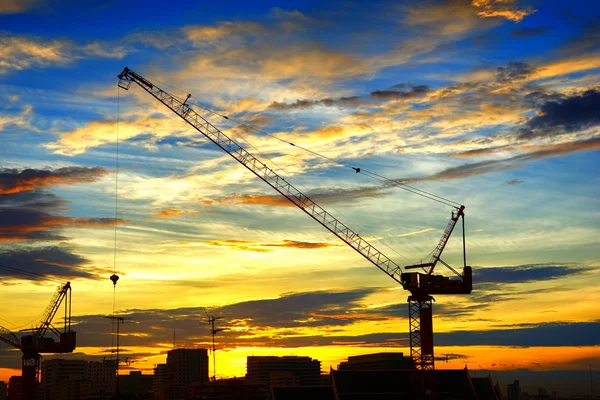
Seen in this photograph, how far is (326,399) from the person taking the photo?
199375 millimetres

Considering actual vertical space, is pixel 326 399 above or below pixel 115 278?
below

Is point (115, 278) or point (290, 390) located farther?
point (290, 390)

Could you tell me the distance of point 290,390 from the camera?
19738cm

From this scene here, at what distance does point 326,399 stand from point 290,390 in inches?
396

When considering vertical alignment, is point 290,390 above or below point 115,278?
below

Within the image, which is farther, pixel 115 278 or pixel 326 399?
pixel 326 399

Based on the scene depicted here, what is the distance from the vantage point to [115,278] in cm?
16650

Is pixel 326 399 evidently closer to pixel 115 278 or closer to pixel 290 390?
pixel 290 390

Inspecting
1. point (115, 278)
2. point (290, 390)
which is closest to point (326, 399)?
point (290, 390)

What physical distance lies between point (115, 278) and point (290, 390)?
192ft
